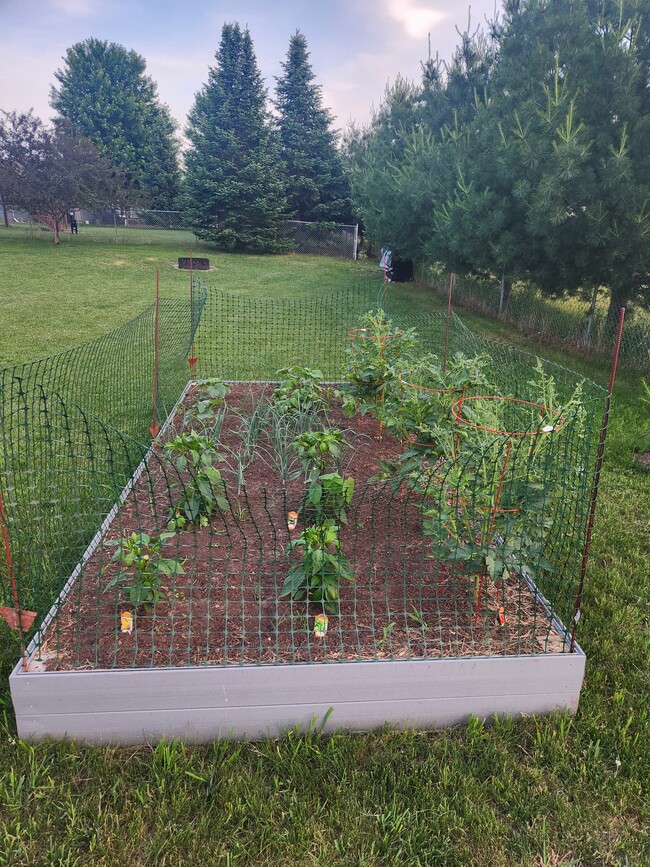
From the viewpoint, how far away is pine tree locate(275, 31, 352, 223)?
2400 centimetres

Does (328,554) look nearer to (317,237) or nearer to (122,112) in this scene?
(317,237)

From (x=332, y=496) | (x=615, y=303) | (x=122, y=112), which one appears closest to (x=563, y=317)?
(x=615, y=303)

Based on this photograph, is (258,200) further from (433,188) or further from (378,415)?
(378,415)

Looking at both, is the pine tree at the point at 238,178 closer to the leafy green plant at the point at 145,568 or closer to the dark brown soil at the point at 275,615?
the dark brown soil at the point at 275,615

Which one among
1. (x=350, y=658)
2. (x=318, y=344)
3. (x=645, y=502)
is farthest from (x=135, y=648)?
(x=318, y=344)

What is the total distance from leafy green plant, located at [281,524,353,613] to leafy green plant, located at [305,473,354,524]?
0.12 meters

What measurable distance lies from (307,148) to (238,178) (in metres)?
4.70

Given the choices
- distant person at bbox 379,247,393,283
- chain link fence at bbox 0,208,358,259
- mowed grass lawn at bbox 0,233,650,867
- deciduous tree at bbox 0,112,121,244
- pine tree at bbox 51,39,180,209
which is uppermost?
pine tree at bbox 51,39,180,209

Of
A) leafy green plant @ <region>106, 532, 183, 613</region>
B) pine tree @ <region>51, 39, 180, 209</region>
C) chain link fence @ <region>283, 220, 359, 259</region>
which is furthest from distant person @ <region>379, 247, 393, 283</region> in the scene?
pine tree @ <region>51, 39, 180, 209</region>

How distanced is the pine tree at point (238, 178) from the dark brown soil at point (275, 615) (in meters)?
19.9

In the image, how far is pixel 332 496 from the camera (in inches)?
116

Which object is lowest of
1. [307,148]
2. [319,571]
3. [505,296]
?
[319,571]

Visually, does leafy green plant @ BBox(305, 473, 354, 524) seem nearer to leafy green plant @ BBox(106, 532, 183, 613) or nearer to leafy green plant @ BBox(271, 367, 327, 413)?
leafy green plant @ BBox(106, 532, 183, 613)

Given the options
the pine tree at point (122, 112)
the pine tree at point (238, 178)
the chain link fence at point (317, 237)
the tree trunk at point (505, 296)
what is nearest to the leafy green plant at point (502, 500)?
the tree trunk at point (505, 296)
